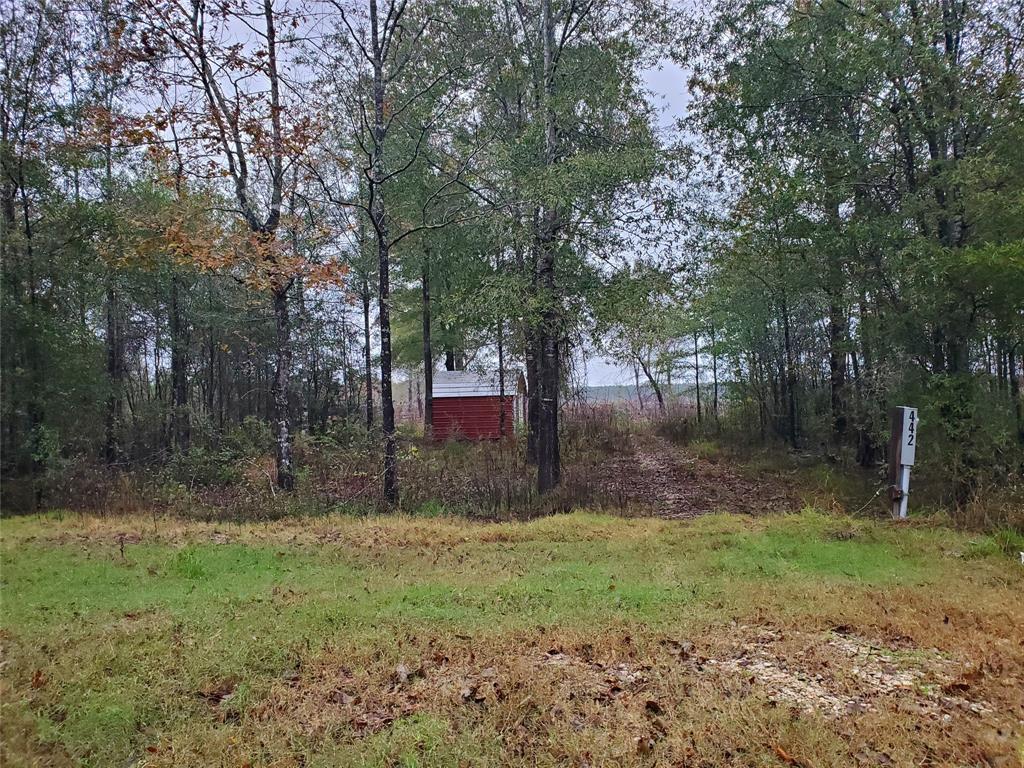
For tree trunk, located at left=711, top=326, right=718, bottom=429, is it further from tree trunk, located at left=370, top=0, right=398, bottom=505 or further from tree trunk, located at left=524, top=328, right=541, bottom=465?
tree trunk, located at left=370, top=0, right=398, bottom=505

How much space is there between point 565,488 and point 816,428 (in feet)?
25.5

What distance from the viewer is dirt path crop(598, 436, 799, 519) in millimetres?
10070

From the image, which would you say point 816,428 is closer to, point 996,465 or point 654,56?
point 996,465

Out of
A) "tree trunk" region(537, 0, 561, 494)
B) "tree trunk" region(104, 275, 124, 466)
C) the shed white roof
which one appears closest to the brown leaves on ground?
"tree trunk" region(537, 0, 561, 494)

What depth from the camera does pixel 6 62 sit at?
447 inches

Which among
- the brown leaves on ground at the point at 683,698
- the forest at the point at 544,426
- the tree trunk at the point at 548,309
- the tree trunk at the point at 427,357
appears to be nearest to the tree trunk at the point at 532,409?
the forest at the point at 544,426

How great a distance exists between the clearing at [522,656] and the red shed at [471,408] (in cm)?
1276

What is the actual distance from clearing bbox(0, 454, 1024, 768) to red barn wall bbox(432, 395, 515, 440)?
1277cm

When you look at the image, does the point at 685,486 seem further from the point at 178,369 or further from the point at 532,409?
the point at 178,369

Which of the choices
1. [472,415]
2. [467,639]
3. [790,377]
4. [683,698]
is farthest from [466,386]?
[683,698]

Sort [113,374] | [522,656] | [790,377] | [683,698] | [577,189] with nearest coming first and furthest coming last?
1. [683,698]
2. [522,656]
3. [577,189]
4. [790,377]
5. [113,374]

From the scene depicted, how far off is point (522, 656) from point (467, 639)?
506mm

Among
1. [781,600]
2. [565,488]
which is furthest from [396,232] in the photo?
[781,600]

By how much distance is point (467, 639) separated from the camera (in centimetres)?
422
